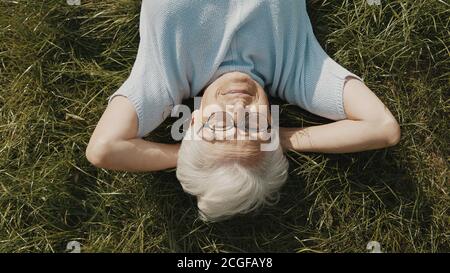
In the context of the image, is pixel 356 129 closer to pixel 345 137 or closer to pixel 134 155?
pixel 345 137

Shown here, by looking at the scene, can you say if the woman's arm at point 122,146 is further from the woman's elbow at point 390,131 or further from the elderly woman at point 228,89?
the woman's elbow at point 390,131

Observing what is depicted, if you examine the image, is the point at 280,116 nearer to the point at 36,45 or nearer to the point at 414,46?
the point at 414,46

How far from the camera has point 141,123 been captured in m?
1.87

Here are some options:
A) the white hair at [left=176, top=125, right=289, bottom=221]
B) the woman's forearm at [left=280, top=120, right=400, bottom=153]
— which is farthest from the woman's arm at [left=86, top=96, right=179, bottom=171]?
the woman's forearm at [left=280, top=120, right=400, bottom=153]

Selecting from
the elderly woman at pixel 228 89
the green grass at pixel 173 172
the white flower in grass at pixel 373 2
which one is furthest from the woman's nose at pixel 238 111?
the white flower in grass at pixel 373 2

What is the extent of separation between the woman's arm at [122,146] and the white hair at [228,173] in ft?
0.36

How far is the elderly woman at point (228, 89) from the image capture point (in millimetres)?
1798

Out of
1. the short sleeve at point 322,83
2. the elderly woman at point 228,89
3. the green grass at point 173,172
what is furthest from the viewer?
the green grass at point 173,172

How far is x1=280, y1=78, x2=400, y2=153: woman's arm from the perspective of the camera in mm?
1876

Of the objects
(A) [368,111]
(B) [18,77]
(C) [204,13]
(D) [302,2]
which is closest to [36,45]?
(B) [18,77]

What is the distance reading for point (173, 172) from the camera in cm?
216

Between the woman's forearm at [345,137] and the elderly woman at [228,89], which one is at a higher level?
the elderly woman at [228,89]

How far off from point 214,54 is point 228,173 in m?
0.47

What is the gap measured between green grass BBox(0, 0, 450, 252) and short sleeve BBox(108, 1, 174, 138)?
0.25 metres
